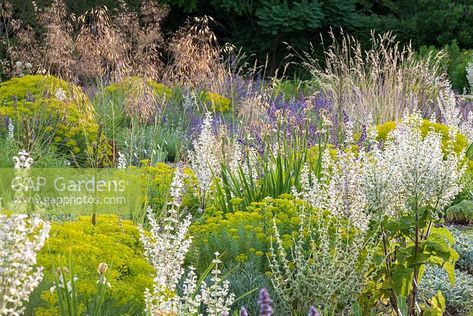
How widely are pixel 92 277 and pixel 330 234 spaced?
67.9 inches

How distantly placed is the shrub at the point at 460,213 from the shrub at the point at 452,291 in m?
1.71

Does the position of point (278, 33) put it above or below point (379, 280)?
above

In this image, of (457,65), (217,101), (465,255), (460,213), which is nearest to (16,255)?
(465,255)

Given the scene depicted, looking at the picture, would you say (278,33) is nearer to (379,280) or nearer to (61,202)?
(61,202)

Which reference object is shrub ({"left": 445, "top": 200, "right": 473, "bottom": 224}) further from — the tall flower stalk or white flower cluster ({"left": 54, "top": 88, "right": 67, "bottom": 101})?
white flower cluster ({"left": 54, "top": 88, "right": 67, "bottom": 101})

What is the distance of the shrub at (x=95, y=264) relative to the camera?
3.50 metres

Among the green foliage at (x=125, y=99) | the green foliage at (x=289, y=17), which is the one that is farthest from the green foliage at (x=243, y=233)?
the green foliage at (x=289, y=17)

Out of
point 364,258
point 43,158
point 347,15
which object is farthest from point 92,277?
point 347,15

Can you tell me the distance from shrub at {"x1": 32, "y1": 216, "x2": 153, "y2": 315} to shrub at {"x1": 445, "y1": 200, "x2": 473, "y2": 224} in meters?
3.75

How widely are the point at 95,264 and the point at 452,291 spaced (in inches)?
96.8

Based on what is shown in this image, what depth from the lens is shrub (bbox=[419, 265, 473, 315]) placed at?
5.05 meters

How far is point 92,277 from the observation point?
143 inches

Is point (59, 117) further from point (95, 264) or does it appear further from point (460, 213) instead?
point (95, 264)

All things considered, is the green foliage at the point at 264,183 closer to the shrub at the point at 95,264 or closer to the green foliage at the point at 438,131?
the shrub at the point at 95,264
